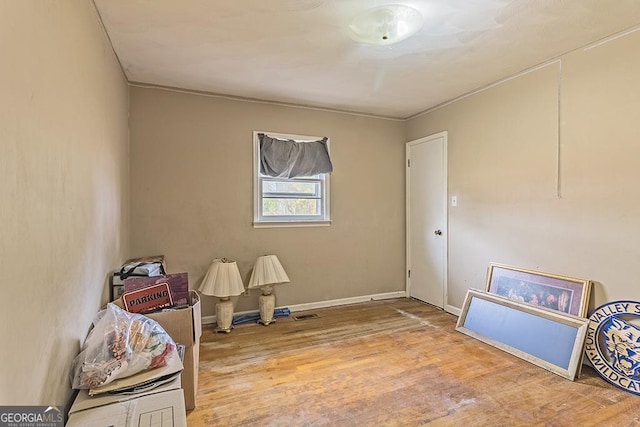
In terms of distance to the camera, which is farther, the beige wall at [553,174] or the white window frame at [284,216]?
the white window frame at [284,216]

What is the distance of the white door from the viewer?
384cm

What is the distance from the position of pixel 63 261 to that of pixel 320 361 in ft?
6.26

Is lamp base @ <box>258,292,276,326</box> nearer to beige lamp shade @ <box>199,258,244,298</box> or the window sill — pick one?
beige lamp shade @ <box>199,258,244,298</box>

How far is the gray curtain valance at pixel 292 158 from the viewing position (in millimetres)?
3641

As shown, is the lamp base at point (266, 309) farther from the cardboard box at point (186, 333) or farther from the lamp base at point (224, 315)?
the cardboard box at point (186, 333)

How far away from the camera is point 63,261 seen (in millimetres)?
1405

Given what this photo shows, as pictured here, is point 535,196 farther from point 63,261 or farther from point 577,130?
point 63,261

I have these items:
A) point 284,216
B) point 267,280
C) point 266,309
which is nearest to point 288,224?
point 284,216

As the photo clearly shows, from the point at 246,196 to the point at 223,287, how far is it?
1.03 metres

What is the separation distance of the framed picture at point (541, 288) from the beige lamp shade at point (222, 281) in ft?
8.39

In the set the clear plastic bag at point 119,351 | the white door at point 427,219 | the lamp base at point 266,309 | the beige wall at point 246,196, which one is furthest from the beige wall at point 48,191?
the white door at point 427,219

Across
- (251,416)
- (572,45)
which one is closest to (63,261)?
(251,416)

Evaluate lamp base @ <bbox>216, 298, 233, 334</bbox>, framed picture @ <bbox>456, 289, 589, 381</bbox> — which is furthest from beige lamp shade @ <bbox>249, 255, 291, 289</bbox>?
framed picture @ <bbox>456, 289, 589, 381</bbox>

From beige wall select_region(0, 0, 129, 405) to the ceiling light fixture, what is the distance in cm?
160
